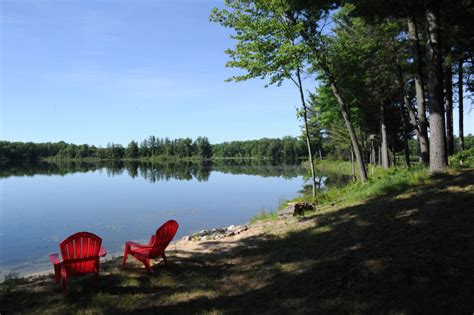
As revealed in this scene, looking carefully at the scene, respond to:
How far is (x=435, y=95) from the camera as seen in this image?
8.98 metres

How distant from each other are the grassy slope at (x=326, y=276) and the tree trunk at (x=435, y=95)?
5.32ft

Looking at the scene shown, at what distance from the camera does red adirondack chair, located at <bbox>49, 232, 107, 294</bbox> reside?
5211 millimetres

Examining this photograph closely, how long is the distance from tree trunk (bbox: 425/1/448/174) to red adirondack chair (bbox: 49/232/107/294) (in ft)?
27.3

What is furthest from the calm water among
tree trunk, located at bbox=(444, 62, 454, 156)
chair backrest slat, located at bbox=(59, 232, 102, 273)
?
tree trunk, located at bbox=(444, 62, 454, 156)

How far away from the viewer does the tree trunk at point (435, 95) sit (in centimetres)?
891

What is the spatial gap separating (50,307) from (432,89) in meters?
9.54

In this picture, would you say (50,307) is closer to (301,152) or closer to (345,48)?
(345,48)

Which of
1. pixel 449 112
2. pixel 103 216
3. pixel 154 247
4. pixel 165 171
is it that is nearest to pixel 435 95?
pixel 154 247

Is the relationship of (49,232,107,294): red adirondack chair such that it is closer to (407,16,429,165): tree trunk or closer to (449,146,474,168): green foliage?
(449,146,474,168): green foliage

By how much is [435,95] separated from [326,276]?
6.69 meters

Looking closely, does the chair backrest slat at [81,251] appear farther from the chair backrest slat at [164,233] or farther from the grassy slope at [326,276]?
the chair backrest slat at [164,233]

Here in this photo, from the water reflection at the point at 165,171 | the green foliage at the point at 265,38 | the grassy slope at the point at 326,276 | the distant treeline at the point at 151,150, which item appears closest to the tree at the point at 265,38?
the green foliage at the point at 265,38

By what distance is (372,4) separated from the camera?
31.1 feet

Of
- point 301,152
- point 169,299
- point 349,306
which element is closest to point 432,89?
point 349,306
